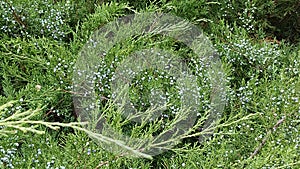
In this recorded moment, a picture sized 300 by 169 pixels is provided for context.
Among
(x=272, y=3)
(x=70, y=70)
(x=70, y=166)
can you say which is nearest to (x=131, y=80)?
(x=70, y=70)

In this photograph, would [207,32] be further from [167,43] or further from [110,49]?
[110,49]

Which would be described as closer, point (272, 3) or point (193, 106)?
point (193, 106)

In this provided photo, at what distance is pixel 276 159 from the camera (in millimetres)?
1188

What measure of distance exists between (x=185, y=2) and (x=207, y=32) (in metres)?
0.20

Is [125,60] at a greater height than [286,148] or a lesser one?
greater

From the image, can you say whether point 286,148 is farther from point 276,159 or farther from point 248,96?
point 248,96

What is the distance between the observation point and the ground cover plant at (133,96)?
121 cm

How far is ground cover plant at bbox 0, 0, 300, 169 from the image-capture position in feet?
3.95

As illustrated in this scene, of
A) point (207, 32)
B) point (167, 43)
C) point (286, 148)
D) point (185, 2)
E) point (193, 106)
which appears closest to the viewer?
point (286, 148)

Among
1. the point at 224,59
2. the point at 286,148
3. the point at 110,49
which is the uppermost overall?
the point at 110,49

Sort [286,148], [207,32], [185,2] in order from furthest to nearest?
[207,32] → [185,2] → [286,148]

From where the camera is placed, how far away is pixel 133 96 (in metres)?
1.34

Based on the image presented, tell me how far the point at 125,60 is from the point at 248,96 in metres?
0.46

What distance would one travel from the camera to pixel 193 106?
1.36 meters
